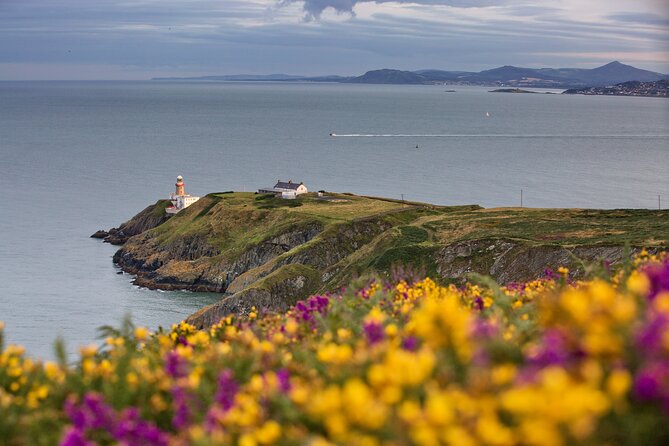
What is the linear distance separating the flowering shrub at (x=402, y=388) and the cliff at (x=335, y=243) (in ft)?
104

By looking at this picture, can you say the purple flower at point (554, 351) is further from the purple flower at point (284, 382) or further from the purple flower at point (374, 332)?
the purple flower at point (374, 332)

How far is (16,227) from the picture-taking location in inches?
5059

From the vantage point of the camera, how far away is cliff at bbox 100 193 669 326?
62.9m

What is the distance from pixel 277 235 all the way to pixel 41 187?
84.7 m

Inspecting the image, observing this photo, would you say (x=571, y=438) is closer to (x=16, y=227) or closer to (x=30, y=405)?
(x=30, y=405)

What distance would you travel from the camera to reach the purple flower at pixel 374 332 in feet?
27.6

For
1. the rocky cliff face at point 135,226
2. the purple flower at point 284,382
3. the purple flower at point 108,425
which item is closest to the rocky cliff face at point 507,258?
the purple flower at point 284,382

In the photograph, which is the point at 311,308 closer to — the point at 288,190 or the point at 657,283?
the point at 657,283

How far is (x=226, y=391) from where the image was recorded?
7.77 m

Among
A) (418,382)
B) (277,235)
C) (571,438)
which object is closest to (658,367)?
(571,438)

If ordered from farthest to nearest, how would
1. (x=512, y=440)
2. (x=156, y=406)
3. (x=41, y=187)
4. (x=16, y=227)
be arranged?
1. (x=41, y=187)
2. (x=16, y=227)
3. (x=156, y=406)
4. (x=512, y=440)

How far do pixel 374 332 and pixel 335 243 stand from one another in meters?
80.0

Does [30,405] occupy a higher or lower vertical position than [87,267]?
higher

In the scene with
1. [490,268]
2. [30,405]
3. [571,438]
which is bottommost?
[490,268]
